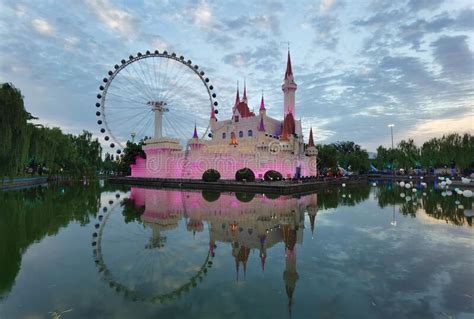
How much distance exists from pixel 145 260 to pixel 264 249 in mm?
3706

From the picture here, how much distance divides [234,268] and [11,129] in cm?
1830

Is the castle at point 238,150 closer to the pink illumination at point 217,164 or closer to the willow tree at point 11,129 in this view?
the pink illumination at point 217,164

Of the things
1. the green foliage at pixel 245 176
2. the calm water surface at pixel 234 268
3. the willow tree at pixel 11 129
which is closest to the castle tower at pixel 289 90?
the green foliage at pixel 245 176

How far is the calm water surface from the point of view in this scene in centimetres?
542

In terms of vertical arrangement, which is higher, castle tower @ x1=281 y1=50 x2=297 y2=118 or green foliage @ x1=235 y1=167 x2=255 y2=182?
castle tower @ x1=281 y1=50 x2=297 y2=118

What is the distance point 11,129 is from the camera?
18.1m

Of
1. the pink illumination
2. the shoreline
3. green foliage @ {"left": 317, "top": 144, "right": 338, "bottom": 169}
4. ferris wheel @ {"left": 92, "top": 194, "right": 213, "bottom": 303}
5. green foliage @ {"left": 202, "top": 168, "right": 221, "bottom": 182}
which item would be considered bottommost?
ferris wheel @ {"left": 92, "top": 194, "right": 213, "bottom": 303}

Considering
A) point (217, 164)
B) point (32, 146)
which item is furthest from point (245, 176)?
point (32, 146)

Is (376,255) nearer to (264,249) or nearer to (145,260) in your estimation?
(264,249)

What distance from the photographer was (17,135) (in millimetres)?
18781

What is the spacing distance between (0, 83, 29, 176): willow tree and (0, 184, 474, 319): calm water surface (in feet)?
19.5

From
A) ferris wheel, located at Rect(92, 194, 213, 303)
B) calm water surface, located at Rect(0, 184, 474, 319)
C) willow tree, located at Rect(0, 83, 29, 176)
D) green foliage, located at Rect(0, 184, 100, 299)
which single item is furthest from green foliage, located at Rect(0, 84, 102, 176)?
ferris wheel, located at Rect(92, 194, 213, 303)

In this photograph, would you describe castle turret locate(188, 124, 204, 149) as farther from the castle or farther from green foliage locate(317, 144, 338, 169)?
green foliage locate(317, 144, 338, 169)

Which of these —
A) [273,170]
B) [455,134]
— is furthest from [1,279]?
[455,134]
